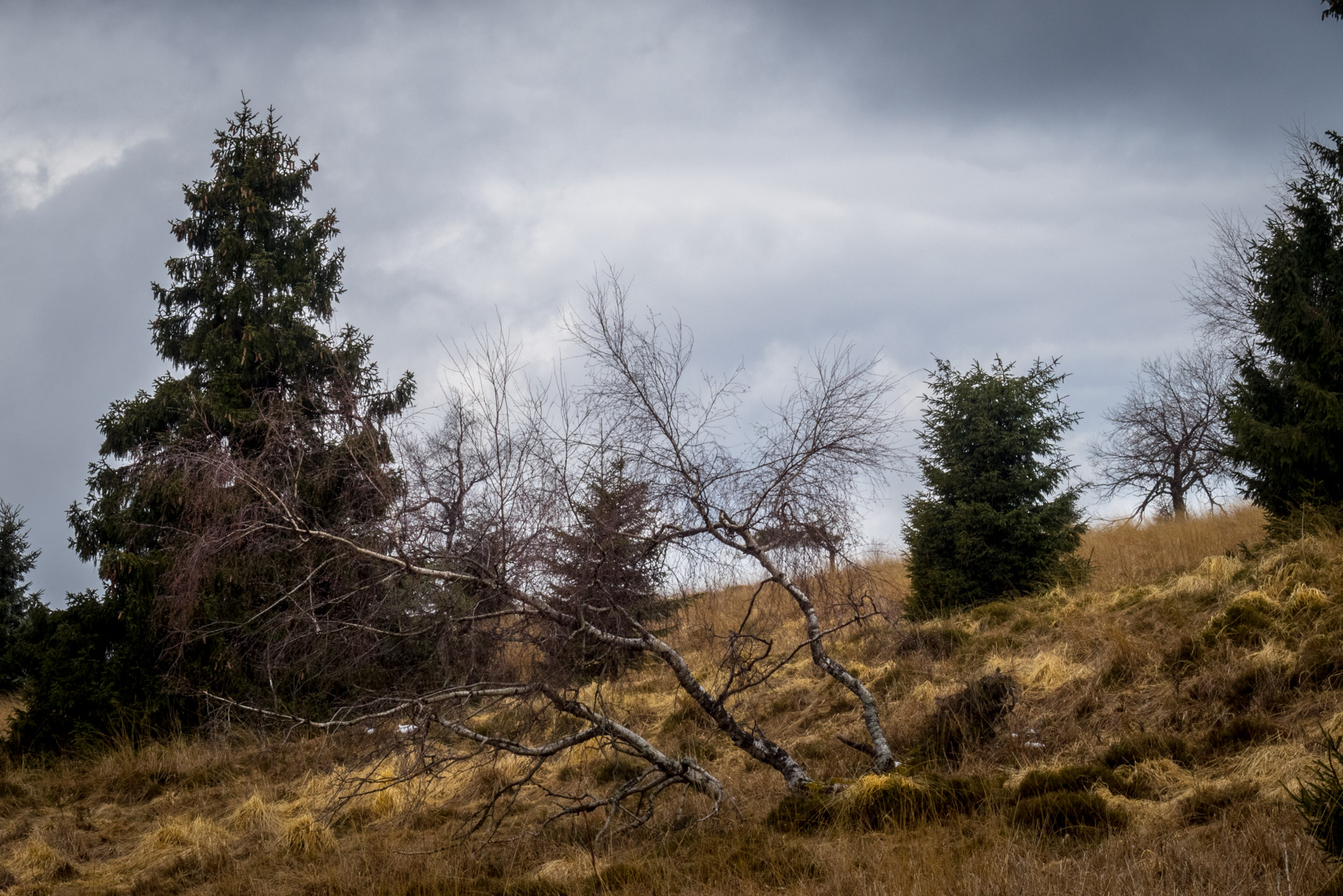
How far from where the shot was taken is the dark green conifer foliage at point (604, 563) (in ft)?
23.8

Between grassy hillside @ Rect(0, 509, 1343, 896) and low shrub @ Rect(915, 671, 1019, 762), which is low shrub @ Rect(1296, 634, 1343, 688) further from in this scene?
low shrub @ Rect(915, 671, 1019, 762)

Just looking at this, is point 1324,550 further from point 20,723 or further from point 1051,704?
point 20,723

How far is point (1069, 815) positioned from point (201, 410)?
11.2 meters

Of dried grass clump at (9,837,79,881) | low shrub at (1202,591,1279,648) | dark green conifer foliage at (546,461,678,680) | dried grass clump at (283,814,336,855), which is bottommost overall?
dried grass clump at (283,814,336,855)

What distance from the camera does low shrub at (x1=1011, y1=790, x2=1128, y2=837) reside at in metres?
6.04

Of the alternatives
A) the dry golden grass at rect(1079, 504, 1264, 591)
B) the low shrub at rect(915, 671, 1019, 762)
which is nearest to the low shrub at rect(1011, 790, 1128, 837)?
the low shrub at rect(915, 671, 1019, 762)

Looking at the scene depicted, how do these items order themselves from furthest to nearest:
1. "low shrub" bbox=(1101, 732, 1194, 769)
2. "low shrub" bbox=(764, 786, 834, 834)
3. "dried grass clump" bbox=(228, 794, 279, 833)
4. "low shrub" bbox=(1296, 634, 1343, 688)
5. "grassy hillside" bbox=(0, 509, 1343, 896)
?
"dried grass clump" bbox=(228, 794, 279, 833), "low shrub" bbox=(1296, 634, 1343, 688), "low shrub" bbox=(1101, 732, 1194, 769), "low shrub" bbox=(764, 786, 834, 834), "grassy hillside" bbox=(0, 509, 1343, 896)

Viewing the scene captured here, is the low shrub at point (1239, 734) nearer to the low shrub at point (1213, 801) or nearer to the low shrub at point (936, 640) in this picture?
the low shrub at point (1213, 801)

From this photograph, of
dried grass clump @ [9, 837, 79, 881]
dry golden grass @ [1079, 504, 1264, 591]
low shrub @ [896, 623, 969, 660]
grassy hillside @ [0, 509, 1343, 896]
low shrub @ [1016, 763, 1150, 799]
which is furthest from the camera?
dry golden grass @ [1079, 504, 1264, 591]

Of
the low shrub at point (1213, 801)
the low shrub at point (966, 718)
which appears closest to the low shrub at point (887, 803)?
the low shrub at point (966, 718)

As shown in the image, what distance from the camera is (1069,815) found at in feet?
20.5

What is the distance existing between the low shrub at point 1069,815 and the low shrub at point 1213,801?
432mm

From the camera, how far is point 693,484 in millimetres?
8062

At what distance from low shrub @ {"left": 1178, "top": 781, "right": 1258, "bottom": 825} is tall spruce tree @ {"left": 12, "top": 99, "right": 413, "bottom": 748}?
9948 millimetres
